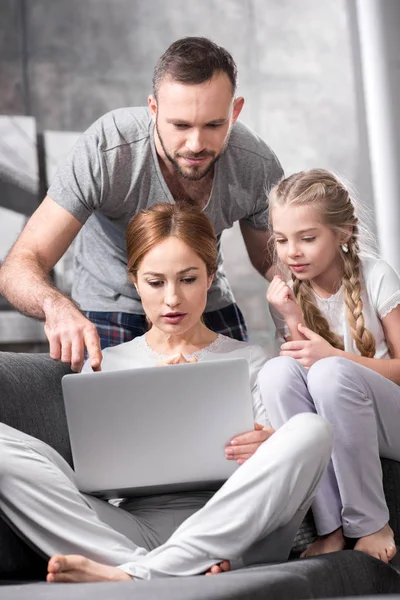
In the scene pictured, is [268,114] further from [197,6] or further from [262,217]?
[262,217]

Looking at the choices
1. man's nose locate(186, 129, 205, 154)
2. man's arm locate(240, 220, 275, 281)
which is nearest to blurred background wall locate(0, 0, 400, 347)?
man's arm locate(240, 220, 275, 281)

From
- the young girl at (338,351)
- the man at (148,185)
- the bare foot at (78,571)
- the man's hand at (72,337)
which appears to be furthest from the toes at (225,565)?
the man at (148,185)

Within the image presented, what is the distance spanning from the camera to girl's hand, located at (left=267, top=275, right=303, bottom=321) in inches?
63.4

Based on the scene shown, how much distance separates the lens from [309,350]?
1.52 m

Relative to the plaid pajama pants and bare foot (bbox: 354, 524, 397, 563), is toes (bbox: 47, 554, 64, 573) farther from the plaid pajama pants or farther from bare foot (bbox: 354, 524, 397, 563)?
the plaid pajama pants

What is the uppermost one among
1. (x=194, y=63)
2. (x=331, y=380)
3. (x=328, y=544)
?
(x=194, y=63)

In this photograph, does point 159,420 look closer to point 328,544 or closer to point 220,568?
point 220,568

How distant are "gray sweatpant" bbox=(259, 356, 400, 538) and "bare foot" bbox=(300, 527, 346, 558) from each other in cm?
1

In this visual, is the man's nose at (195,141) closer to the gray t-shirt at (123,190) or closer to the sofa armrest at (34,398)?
the gray t-shirt at (123,190)

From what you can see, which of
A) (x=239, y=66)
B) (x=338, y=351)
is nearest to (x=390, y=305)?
(x=338, y=351)

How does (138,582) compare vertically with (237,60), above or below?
below

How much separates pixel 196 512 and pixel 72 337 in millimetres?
379

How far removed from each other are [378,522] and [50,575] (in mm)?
502

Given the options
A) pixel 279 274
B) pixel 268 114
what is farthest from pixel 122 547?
pixel 268 114
